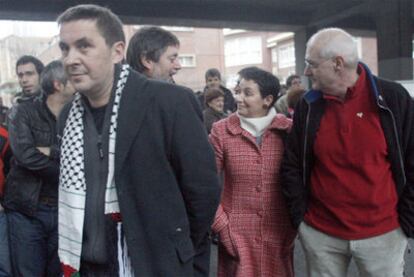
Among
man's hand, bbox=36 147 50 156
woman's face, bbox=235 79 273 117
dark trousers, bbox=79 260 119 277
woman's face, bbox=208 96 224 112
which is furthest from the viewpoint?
woman's face, bbox=208 96 224 112

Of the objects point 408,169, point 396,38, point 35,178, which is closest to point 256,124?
point 408,169

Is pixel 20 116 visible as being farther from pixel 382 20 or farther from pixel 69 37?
pixel 382 20

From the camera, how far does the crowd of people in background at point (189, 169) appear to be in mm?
1601

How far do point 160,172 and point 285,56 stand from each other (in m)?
43.4

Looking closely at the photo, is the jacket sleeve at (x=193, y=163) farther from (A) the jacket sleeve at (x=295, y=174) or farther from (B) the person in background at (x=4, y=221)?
(B) the person in background at (x=4, y=221)

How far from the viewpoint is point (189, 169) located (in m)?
1.64

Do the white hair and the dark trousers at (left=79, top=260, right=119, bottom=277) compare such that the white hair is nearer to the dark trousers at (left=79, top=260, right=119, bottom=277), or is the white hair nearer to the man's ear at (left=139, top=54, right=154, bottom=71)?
the man's ear at (left=139, top=54, right=154, bottom=71)

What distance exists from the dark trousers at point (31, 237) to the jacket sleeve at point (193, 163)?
4.61 feet

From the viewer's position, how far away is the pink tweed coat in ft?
7.90

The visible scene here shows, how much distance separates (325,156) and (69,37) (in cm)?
138

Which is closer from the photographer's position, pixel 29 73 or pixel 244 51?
pixel 29 73

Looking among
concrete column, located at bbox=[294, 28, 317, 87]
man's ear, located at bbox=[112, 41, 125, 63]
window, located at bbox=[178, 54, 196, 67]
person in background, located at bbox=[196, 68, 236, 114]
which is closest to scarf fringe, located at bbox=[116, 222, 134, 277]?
man's ear, located at bbox=[112, 41, 125, 63]

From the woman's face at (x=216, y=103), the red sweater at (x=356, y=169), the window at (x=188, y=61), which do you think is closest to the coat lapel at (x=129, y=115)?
the red sweater at (x=356, y=169)

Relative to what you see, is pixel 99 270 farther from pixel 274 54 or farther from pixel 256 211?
pixel 274 54
